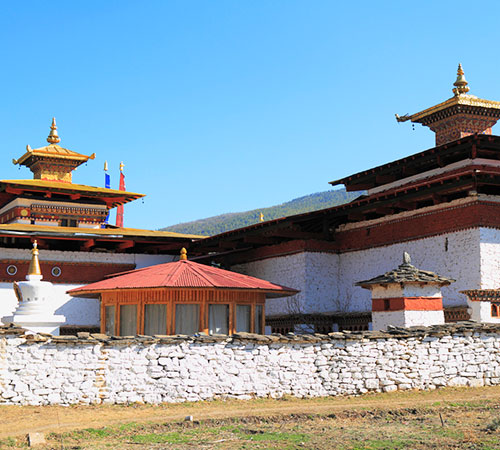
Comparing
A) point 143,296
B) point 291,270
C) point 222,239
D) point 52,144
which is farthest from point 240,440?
point 52,144

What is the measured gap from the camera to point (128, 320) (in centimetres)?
1764

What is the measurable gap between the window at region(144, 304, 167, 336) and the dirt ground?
15.2ft

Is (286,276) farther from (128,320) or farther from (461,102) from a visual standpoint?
(461,102)

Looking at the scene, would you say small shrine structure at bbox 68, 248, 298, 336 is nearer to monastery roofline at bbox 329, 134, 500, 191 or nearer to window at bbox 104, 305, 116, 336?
window at bbox 104, 305, 116, 336

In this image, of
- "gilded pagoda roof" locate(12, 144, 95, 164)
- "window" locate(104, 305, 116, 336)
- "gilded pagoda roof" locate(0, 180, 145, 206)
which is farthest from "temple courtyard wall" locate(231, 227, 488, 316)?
"gilded pagoda roof" locate(12, 144, 95, 164)

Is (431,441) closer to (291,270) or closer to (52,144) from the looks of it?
(291,270)

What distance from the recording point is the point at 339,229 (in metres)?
21.9

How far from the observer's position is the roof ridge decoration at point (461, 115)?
24062 mm

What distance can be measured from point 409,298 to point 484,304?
236 cm

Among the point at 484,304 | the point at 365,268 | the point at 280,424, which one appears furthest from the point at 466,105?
the point at 280,424

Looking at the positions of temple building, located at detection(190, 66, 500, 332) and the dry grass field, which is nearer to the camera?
the dry grass field

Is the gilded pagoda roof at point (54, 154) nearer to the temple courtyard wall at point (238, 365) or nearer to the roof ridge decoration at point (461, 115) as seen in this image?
the roof ridge decoration at point (461, 115)

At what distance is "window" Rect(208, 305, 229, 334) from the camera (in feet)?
56.8

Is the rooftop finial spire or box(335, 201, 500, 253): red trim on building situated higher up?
the rooftop finial spire
